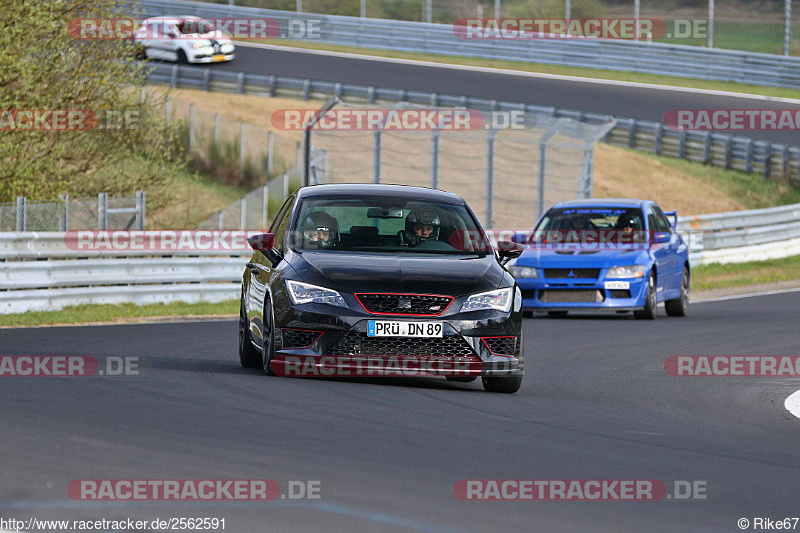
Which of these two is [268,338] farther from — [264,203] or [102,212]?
[264,203]

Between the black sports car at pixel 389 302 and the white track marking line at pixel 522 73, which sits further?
the white track marking line at pixel 522 73

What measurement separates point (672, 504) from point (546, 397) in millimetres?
4246

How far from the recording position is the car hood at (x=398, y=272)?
10383mm

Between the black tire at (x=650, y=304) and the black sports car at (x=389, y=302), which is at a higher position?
the black sports car at (x=389, y=302)

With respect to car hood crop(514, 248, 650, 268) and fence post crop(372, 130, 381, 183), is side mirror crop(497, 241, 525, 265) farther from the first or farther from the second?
fence post crop(372, 130, 381, 183)

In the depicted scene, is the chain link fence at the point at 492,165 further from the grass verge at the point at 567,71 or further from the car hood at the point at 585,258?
the grass verge at the point at 567,71

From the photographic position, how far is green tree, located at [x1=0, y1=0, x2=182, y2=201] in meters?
23.6

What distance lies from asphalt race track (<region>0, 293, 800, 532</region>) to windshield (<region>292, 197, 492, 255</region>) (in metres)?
1.06

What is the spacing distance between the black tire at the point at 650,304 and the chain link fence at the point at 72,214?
23.4ft

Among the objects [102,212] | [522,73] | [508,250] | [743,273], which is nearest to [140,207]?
[102,212]

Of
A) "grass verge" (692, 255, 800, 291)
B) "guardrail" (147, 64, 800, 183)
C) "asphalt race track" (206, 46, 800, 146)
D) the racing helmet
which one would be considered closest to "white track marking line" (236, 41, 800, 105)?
"asphalt race track" (206, 46, 800, 146)

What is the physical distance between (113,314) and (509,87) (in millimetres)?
27478

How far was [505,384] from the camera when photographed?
1093 cm

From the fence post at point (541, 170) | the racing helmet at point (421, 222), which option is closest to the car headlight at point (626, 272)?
the racing helmet at point (421, 222)
